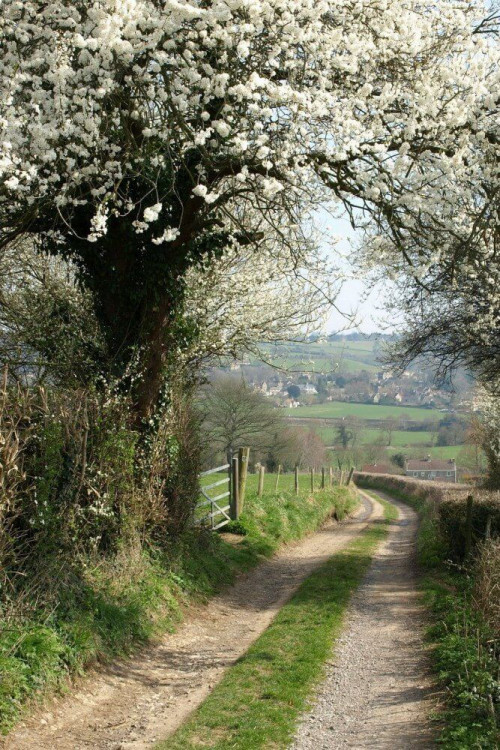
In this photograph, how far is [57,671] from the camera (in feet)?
22.6

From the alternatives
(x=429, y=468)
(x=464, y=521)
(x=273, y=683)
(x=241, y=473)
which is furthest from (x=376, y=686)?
(x=429, y=468)

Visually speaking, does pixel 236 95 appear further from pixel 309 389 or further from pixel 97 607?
pixel 309 389

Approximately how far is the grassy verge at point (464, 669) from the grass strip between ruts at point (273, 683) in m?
1.40

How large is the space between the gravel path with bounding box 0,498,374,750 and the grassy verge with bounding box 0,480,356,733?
0.21 m

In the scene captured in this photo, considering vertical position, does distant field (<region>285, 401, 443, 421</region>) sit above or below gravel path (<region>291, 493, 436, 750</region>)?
above

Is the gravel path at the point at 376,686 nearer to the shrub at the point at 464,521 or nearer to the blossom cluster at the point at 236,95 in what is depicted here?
the shrub at the point at 464,521

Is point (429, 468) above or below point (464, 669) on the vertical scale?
below

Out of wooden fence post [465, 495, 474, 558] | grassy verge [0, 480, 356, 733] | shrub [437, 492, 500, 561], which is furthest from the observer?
shrub [437, 492, 500, 561]

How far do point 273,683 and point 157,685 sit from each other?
4.25 feet

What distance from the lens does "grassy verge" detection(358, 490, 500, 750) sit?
20.1 ft

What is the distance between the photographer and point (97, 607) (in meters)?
8.34

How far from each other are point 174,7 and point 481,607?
7.95 meters

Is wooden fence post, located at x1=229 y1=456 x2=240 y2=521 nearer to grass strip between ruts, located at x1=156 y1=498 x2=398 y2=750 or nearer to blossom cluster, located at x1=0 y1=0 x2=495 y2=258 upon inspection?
grass strip between ruts, located at x1=156 y1=498 x2=398 y2=750

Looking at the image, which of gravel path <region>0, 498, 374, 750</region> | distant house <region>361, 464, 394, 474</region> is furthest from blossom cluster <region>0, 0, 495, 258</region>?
distant house <region>361, 464, 394, 474</region>
